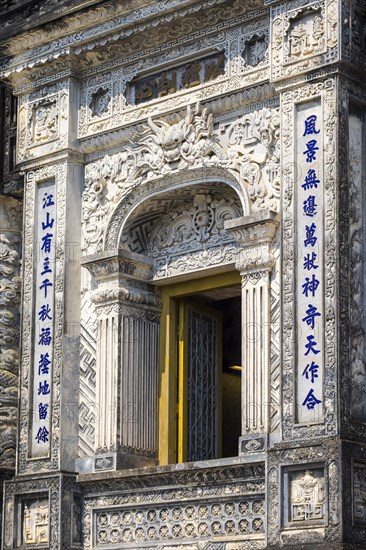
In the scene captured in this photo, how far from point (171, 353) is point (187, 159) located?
2097 mm

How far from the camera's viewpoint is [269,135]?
15633 mm

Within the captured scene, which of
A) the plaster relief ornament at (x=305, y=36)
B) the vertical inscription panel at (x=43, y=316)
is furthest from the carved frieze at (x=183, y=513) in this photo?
the plaster relief ornament at (x=305, y=36)

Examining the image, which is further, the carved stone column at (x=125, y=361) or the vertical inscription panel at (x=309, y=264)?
the carved stone column at (x=125, y=361)

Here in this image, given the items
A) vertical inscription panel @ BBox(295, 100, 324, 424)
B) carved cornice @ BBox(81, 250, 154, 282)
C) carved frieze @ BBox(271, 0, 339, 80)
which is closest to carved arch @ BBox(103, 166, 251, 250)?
carved cornice @ BBox(81, 250, 154, 282)

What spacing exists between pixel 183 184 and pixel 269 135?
1.23 meters

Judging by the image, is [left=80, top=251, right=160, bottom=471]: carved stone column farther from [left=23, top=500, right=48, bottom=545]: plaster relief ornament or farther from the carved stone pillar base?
[left=23, top=500, right=48, bottom=545]: plaster relief ornament

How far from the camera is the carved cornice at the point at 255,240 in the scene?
15312mm

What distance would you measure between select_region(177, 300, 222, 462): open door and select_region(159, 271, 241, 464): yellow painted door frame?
0.06 metres

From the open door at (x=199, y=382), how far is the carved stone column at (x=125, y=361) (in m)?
0.30

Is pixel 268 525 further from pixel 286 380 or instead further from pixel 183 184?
pixel 183 184

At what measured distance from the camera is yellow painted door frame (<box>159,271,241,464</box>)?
16594 mm

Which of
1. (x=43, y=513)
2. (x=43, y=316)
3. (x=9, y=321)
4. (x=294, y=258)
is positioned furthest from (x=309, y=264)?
(x=9, y=321)

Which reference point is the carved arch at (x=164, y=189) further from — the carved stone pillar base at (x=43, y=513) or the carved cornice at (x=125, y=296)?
the carved stone pillar base at (x=43, y=513)

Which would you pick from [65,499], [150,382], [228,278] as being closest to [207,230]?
[228,278]
